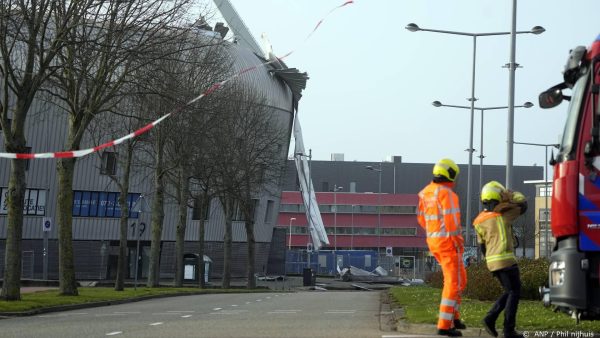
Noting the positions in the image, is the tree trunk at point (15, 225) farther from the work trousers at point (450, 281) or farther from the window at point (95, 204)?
the window at point (95, 204)

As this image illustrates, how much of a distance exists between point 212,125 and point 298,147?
183ft

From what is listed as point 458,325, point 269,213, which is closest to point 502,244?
point 458,325

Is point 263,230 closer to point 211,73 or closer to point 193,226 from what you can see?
point 193,226

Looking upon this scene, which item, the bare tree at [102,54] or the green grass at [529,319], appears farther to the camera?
the bare tree at [102,54]

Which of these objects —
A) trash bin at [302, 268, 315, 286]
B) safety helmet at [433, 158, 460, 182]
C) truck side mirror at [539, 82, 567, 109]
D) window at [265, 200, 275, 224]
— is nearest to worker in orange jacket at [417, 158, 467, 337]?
safety helmet at [433, 158, 460, 182]

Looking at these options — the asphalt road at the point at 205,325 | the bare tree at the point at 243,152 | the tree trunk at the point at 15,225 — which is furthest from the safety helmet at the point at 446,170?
the bare tree at the point at 243,152

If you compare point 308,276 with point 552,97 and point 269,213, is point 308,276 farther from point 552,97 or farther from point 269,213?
point 552,97

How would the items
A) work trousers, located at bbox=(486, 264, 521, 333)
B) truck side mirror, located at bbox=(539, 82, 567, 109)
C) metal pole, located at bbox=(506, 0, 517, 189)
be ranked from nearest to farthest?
truck side mirror, located at bbox=(539, 82, 567, 109), work trousers, located at bbox=(486, 264, 521, 333), metal pole, located at bbox=(506, 0, 517, 189)

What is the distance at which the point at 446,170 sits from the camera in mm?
11711

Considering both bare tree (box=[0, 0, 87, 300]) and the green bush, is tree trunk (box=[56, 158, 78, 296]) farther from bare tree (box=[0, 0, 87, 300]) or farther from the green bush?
the green bush

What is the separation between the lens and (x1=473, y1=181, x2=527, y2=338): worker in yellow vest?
38.2 feet

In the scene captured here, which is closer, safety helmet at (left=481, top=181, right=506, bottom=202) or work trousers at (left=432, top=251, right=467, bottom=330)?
work trousers at (left=432, top=251, right=467, bottom=330)

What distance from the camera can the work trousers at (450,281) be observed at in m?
11.4

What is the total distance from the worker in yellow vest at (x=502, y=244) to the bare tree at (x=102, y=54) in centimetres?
1349
